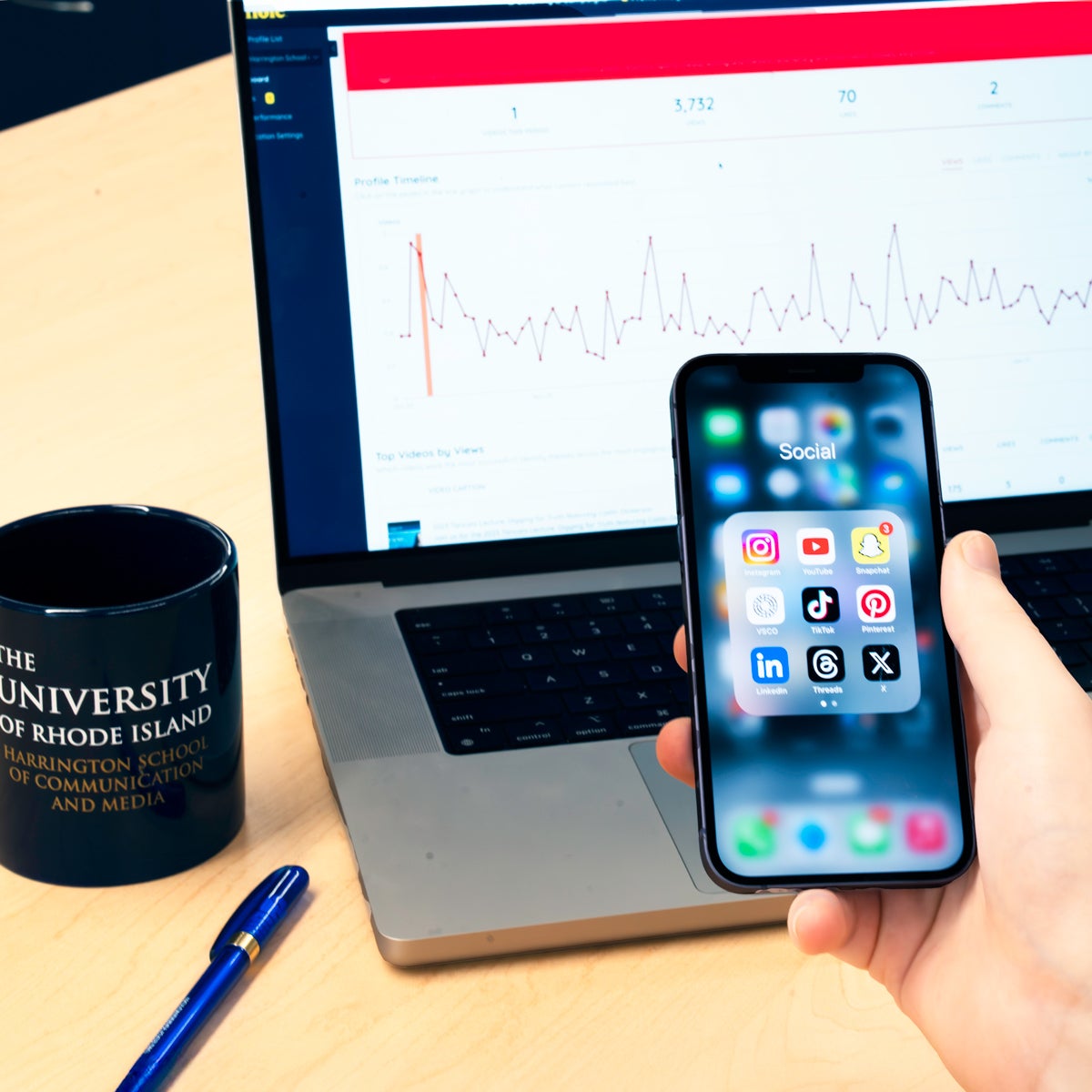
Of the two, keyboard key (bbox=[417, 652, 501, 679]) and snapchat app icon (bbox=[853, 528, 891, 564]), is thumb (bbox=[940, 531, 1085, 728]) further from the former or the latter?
keyboard key (bbox=[417, 652, 501, 679])

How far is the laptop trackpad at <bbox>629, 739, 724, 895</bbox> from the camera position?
0.53m

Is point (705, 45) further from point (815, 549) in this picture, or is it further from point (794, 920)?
point (794, 920)

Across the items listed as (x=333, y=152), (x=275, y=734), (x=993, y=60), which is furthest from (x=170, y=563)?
(x=993, y=60)

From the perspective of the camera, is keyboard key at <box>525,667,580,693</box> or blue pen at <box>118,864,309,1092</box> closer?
blue pen at <box>118,864,309,1092</box>

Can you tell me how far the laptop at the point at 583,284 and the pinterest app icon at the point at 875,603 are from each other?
13 centimetres

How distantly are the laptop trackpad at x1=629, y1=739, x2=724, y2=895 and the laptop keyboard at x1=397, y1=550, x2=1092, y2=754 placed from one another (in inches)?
0.6

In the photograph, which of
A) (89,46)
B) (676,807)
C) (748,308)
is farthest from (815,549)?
(89,46)

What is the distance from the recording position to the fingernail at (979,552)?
1.66ft

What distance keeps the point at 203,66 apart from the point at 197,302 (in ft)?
1.84

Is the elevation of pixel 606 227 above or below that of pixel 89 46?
below

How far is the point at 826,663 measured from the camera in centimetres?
51

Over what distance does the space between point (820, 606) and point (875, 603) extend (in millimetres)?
23

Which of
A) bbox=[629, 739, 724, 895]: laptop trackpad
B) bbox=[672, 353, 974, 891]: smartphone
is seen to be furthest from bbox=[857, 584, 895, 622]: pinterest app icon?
bbox=[629, 739, 724, 895]: laptop trackpad

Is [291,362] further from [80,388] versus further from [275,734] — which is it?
[80,388]
